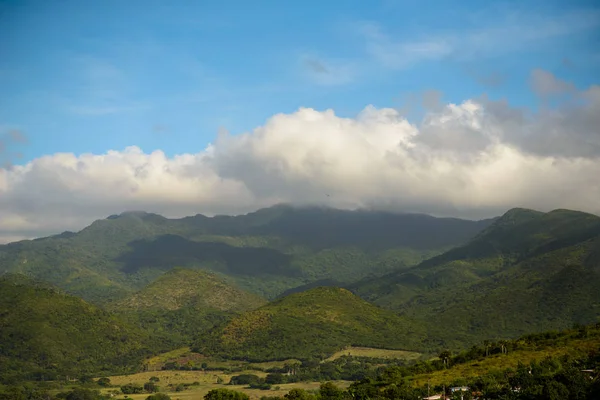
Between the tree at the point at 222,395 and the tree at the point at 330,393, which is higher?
the tree at the point at 222,395

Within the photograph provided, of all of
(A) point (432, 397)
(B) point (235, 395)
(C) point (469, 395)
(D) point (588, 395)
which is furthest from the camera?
(B) point (235, 395)

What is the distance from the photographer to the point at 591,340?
15838 cm

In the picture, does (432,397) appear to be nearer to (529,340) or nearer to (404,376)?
(404,376)

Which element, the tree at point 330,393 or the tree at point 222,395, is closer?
the tree at point 330,393

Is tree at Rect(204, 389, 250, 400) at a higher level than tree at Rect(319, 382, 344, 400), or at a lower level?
higher

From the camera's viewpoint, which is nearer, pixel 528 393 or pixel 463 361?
pixel 528 393

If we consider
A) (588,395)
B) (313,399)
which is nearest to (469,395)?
(588,395)

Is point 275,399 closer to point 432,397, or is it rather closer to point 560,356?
point 432,397

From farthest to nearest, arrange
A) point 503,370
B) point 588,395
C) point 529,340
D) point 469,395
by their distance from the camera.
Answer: point 529,340
point 503,370
point 469,395
point 588,395

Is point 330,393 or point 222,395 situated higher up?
point 222,395

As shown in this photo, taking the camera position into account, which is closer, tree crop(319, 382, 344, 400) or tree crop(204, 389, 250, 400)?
tree crop(319, 382, 344, 400)

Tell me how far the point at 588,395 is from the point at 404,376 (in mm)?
Answer: 73638

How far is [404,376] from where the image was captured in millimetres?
176375

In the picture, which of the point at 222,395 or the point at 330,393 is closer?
the point at 330,393
